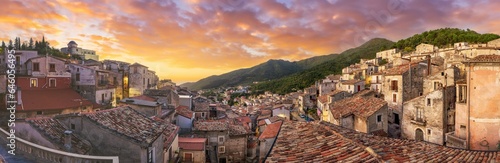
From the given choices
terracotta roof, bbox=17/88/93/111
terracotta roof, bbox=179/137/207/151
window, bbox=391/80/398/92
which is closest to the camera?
terracotta roof, bbox=179/137/207/151

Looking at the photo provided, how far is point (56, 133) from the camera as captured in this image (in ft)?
42.4

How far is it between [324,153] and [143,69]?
4368 centimetres

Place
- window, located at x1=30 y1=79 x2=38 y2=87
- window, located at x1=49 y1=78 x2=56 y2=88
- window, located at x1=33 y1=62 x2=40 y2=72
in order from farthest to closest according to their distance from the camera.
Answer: window, located at x1=49 y1=78 x2=56 y2=88 < window, located at x1=33 y1=62 x2=40 y2=72 < window, located at x1=30 y1=79 x2=38 y2=87

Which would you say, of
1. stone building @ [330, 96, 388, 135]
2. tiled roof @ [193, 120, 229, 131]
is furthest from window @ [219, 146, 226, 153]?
stone building @ [330, 96, 388, 135]

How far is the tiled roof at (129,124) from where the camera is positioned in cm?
1388

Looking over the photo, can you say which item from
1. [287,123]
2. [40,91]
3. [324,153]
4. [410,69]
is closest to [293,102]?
[410,69]

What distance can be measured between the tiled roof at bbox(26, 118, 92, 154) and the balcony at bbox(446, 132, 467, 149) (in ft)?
70.0

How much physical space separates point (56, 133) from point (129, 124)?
3431mm

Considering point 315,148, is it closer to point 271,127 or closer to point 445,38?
point 271,127

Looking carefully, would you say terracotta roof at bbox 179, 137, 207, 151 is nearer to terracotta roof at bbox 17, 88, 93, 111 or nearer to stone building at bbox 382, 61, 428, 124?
terracotta roof at bbox 17, 88, 93, 111

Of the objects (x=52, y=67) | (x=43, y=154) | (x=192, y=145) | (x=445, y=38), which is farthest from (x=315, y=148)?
(x=445, y=38)

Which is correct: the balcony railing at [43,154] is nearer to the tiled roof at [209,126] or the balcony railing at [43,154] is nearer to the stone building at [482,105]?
the tiled roof at [209,126]

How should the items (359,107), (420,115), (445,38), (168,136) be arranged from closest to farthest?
(168,136), (420,115), (359,107), (445,38)

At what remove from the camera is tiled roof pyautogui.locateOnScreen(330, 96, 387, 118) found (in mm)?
22078
